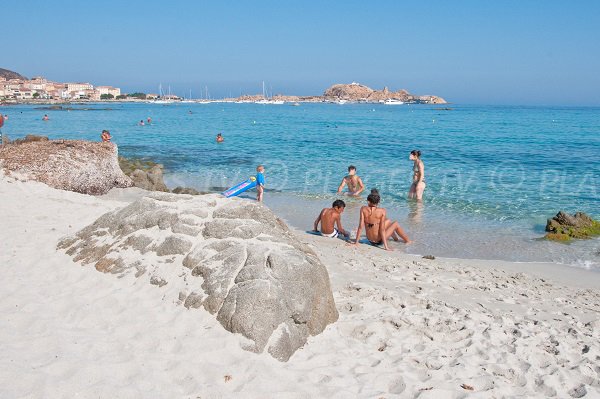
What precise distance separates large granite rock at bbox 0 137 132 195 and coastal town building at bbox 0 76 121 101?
13618 centimetres

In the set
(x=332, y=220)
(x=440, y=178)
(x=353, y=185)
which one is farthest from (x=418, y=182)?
(x=332, y=220)

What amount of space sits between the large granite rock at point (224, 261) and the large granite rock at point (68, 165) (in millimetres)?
5674

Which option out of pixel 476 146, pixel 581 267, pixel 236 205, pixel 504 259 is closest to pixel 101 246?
pixel 236 205

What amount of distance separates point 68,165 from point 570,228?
11.7 m

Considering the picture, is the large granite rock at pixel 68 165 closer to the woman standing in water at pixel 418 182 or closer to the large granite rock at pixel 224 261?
the large granite rock at pixel 224 261

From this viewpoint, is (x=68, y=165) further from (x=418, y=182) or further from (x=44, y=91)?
(x=44, y=91)

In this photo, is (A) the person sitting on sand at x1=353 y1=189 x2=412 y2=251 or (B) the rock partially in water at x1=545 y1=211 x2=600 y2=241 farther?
(B) the rock partially in water at x1=545 y1=211 x2=600 y2=241

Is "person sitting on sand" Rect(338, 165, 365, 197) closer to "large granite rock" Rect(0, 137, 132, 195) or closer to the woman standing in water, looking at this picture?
the woman standing in water

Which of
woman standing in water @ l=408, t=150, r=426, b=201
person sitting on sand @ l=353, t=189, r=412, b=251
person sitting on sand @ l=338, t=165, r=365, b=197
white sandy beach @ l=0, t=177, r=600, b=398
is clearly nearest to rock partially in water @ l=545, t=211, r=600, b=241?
person sitting on sand @ l=353, t=189, r=412, b=251

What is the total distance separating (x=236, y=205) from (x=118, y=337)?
7.34ft

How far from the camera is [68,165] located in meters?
12.1

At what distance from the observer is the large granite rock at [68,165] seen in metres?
11.7

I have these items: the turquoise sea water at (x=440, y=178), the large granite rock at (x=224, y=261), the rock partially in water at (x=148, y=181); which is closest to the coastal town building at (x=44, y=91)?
the turquoise sea water at (x=440, y=178)

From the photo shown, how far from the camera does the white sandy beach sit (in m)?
3.97
